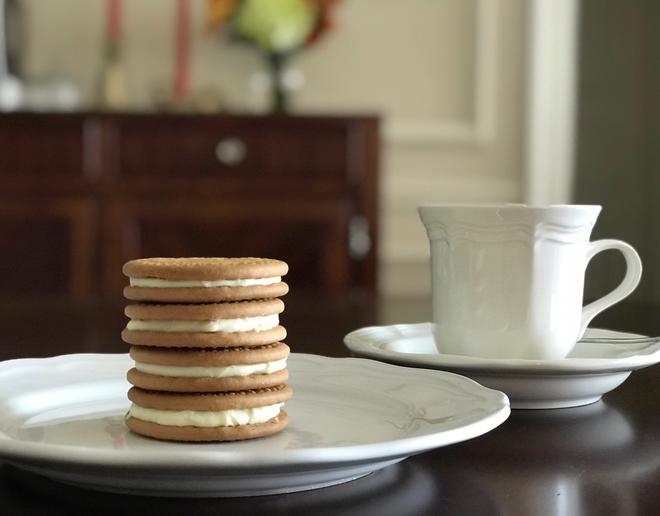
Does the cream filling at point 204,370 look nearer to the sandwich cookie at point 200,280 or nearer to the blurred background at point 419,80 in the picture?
the sandwich cookie at point 200,280

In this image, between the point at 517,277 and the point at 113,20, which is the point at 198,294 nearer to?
the point at 517,277

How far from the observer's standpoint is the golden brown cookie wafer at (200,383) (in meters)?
0.49

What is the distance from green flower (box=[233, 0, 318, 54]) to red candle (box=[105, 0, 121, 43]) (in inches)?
12.4

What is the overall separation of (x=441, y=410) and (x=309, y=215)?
176cm

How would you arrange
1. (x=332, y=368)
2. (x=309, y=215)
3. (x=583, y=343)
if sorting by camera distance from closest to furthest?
(x=332, y=368) < (x=583, y=343) < (x=309, y=215)

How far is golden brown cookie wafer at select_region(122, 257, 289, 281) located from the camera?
0.49 meters

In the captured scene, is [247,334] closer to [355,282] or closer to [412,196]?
[355,282]

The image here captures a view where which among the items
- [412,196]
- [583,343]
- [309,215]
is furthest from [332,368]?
[412,196]

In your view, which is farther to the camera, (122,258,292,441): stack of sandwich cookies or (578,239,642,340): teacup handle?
(578,239,642,340): teacup handle

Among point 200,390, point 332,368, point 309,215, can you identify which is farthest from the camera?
point 309,215

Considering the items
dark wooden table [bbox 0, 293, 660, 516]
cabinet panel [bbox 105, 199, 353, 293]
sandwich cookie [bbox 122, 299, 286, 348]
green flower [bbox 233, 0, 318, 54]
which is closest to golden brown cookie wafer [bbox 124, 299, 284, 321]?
sandwich cookie [bbox 122, 299, 286, 348]

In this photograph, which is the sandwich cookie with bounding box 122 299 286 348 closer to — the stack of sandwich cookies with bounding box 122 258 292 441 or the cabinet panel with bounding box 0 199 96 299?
the stack of sandwich cookies with bounding box 122 258 292 441

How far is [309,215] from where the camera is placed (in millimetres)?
2242

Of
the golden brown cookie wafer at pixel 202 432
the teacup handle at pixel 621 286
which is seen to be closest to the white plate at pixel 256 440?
the golden brown cookie wafer at pixel 202 432
